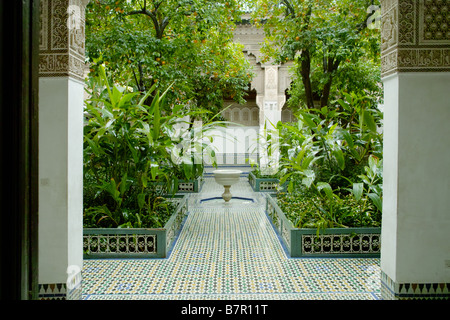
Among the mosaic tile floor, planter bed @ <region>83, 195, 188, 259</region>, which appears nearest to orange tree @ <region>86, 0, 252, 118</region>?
planter bed @ <region>83, 195, 188, 259</region>

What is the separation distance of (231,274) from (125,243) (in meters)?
0.94

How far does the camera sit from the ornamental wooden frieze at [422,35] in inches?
74.6

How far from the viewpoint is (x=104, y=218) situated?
341cm

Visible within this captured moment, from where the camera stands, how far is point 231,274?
8.84 ft

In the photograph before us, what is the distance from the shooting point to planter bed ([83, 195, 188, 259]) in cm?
310

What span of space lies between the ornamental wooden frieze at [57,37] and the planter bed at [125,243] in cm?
152

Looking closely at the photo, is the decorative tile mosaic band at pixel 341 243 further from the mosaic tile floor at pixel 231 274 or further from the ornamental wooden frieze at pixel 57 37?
the ornamental wooden frieze at pixel 57 37

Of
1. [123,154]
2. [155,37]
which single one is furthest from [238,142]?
[123,154]

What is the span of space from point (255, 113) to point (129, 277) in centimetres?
1088

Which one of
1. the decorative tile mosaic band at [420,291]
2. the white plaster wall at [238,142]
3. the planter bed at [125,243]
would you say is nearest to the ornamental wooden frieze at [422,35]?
the decorative tile mosaic band at [420,291]

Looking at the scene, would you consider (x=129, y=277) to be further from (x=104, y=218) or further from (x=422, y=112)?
(x=422, y=112)

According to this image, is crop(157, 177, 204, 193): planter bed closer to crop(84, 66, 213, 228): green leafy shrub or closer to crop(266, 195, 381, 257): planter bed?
crop(84, 66, 213, 228): green leafy shrub

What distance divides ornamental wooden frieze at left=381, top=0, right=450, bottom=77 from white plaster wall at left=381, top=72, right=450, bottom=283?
0.17 ft

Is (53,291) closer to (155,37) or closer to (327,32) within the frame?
(155,37)
